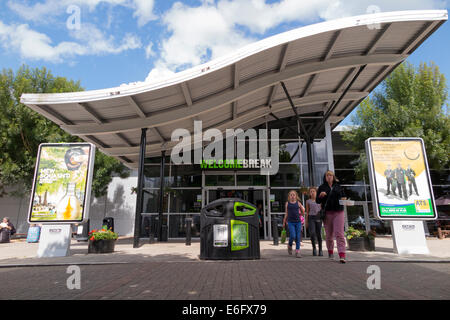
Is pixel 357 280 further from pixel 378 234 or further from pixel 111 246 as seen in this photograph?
pixel 378 234

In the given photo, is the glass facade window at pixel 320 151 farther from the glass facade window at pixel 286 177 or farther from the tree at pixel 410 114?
the tree at pixel 410 114

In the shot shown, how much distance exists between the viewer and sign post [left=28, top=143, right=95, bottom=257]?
8.34 metres

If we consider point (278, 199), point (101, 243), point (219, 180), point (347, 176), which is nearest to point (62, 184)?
point (101, 243)

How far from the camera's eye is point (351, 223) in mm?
16453

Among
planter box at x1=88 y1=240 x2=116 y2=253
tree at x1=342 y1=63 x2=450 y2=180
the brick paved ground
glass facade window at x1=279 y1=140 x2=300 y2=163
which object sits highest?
tree at x1=342 y1=63 x2=450 y2=180

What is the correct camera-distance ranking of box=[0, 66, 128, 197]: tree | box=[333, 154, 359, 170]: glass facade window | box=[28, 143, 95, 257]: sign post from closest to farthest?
box=[28, 143, 95, 257]: sign post, box=[0, 66, 128, 197]: tree, box=[333, 154, 359, 170]: glass facade window

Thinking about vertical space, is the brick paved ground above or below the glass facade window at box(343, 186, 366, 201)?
below

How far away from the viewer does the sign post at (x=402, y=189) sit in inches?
317

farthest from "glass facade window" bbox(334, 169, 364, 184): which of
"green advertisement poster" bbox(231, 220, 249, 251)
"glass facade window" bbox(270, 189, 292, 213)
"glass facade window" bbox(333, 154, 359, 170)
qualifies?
"green advertisement poster" bbox(231, 220, 249, 251)

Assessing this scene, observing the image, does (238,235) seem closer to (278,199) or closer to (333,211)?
(333,211)

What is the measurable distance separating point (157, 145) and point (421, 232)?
11341 mm

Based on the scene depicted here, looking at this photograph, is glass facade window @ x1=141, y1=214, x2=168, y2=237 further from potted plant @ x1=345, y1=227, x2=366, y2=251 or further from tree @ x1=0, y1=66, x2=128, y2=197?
potted plant @ x1=345, y1=227, x2=366, y2=251

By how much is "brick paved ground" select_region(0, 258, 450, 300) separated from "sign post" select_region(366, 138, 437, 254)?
8.18ft
